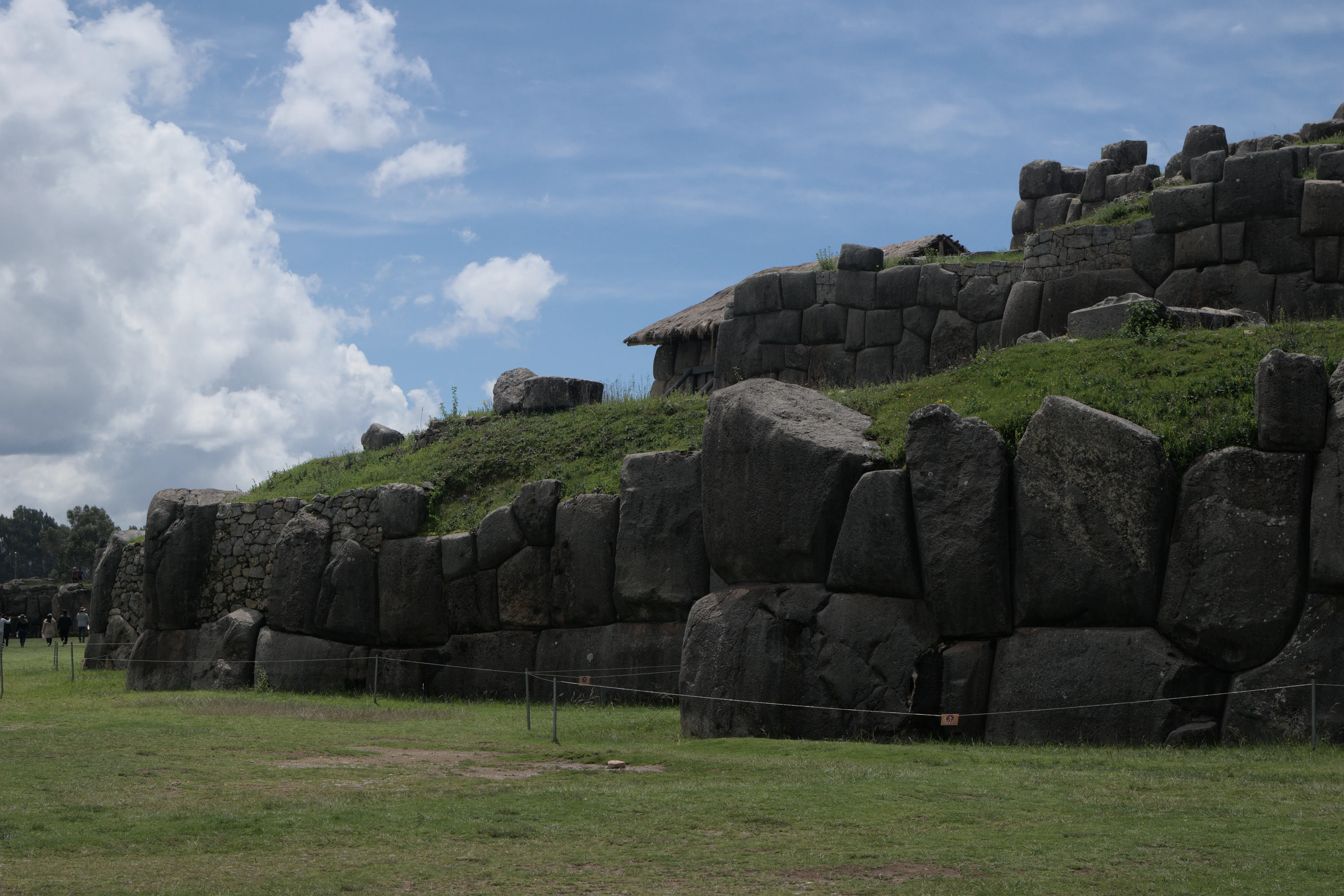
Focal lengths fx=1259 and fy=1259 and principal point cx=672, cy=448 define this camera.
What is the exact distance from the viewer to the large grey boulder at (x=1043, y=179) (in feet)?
119

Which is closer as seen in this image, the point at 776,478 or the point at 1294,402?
the point at 1294,402

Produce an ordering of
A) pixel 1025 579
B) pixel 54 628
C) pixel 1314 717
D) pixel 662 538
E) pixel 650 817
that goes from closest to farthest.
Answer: pixel 650 817 < pixel 1314 717 < pixel 1025 579 < pixel 662 538 < pixel 54 628

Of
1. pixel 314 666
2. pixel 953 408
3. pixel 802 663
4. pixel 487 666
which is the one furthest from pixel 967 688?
pixel 314 666

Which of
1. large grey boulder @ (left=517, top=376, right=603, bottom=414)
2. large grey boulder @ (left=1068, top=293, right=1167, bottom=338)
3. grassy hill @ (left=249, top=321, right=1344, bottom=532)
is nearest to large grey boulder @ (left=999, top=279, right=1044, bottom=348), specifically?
large grey boulder @ (left=1068, top=293, right=1167, bottom=338)

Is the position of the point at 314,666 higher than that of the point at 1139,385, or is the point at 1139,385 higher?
the point at 1139,385

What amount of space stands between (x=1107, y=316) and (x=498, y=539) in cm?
1039

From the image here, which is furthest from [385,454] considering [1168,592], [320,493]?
[1168,592]

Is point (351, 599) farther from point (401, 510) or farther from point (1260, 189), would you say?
point (1260, 189)

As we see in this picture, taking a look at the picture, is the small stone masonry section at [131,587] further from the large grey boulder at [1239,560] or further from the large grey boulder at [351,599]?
the large grey boulder at [1239,560]

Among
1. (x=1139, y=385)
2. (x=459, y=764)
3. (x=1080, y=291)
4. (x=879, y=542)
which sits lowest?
(x=459, y=764)

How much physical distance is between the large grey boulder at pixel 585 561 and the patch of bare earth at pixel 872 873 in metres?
11.5

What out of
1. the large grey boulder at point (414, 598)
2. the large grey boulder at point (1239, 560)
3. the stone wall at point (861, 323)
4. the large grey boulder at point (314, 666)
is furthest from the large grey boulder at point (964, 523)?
the large grey boulder at point (314, 666)

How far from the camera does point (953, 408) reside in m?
17.0

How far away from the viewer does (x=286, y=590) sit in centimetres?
2305
